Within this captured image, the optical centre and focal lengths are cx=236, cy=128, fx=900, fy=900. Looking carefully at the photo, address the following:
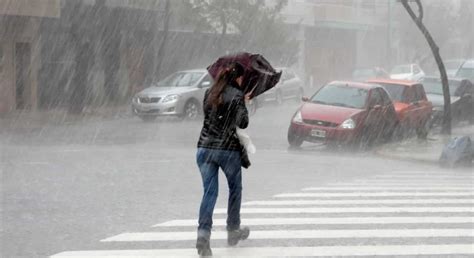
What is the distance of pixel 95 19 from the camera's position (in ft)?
101

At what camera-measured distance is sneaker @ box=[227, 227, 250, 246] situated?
7.98 meters

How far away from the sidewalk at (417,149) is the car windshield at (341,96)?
1168 mm

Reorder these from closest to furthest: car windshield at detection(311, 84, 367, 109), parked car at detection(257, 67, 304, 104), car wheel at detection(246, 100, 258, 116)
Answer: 1. car windshield at detection(311, 84, 367, 109)
2. car wheel at detection(246, 100, 258, 116)
3. parked car at detection(257, 67, 304, 104)

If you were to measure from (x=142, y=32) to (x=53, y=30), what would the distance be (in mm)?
5125

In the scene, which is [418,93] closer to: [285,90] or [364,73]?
[285,90]

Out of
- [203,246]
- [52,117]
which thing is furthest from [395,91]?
[203,246]

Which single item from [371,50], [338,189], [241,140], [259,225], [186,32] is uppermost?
[241,140]

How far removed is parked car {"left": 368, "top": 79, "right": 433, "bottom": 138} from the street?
8.74 feet

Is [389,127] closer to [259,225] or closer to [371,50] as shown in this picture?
[259,225]

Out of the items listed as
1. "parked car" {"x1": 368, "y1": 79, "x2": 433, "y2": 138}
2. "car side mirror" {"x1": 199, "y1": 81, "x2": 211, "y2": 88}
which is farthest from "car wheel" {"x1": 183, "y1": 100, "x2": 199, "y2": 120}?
"parked car" {"x1": 368, "y1": 79, "x2": 433, "y2": 138}

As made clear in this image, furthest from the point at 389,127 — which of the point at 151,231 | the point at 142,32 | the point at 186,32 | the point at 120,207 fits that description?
the point at 186,32

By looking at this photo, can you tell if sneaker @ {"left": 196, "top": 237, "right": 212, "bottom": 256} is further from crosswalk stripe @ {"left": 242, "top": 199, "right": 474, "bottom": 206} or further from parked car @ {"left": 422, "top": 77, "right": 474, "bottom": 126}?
parked car @ {"left": 422, "top": 77, "right": 474, "bottom": 126}

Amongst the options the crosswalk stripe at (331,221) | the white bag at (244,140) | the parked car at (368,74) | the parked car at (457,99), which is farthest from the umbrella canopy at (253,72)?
the parked car at (368,74)

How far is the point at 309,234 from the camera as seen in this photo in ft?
28.8
